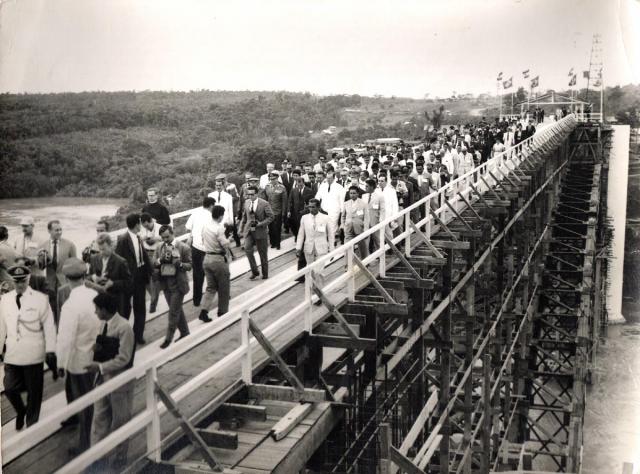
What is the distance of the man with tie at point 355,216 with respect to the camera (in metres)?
13.0

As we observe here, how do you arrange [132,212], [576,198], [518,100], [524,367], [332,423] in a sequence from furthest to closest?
[518,100]
[576,198]
[524,367]
[132,212]
[332,423]

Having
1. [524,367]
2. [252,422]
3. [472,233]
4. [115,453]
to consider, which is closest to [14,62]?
[115,453]

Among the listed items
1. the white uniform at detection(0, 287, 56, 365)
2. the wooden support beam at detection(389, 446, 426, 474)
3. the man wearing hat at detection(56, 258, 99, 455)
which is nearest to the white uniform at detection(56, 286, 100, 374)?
the man wearing hat at detection(56, 258, 99, 455)

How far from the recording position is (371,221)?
13508 mm

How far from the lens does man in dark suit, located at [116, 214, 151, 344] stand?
7.34 m

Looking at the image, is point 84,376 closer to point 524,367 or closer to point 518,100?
point 524,367

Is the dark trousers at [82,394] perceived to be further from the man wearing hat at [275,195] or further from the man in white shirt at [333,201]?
the man wearing hat at [275,195]

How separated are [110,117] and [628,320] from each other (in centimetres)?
4702

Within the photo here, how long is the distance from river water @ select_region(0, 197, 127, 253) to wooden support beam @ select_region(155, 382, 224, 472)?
173 centimetres

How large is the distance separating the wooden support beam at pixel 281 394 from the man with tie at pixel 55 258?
1.83 meters

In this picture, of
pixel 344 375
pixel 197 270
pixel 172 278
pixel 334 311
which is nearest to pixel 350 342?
pixel 334 311

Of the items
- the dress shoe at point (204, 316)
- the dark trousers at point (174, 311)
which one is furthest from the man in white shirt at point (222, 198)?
the dark trousers at point (174, 311)

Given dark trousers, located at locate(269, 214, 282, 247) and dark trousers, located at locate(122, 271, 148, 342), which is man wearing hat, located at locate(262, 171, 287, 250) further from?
dark trousers, located at locate(122, 271, 148, 342)

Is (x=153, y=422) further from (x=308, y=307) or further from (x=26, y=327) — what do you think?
(x=308, y=307)
